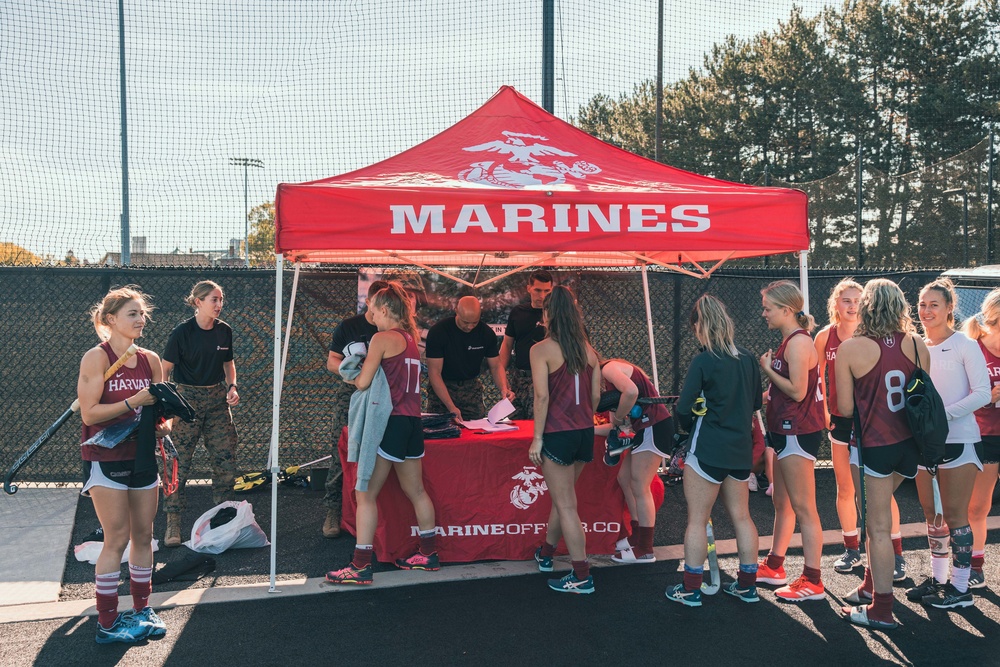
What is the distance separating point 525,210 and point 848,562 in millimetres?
3017

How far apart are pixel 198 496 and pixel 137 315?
312cm

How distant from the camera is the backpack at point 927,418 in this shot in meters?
3.69

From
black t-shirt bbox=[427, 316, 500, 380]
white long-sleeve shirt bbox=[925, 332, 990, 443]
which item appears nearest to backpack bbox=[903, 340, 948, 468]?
white long-sleeve shirt bbox=[925, 332, 990, 443]

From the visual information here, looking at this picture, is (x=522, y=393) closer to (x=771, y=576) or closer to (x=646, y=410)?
(x=646, y=410)

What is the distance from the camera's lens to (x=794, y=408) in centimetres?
417

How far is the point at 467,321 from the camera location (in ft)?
19.0

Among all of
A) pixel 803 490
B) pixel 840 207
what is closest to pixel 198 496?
pixel 803 490

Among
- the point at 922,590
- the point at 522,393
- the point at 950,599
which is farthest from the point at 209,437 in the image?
the point at 950,599

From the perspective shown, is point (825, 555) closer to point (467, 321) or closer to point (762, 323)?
point (467, 321)

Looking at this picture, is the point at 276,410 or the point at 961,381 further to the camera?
the point at 276,410

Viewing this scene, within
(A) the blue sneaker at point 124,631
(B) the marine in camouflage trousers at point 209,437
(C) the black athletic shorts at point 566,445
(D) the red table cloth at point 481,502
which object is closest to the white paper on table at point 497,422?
(D) the red table cloth at point 481,502

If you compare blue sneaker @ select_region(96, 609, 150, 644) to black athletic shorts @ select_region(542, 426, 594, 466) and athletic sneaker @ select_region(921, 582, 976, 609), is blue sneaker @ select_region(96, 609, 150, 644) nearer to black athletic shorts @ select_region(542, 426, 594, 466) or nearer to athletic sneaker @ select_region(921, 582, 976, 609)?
black athletic shorts @ select_region(542, 426, 594, 466)

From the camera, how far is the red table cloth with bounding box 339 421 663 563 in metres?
4.85

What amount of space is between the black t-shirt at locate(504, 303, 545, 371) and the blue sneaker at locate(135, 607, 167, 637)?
3.29 metres
